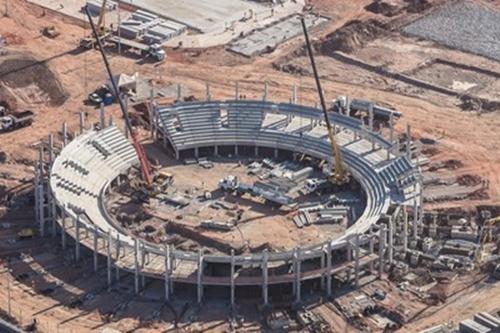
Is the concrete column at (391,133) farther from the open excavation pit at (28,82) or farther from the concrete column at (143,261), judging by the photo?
the open excavation pit at (28,82)

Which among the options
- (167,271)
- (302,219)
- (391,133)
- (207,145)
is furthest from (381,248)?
(207,145)

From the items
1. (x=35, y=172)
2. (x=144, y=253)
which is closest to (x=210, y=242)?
(x=144, y=253)

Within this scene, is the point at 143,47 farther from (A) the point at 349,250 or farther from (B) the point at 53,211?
(A) the point at 349,250

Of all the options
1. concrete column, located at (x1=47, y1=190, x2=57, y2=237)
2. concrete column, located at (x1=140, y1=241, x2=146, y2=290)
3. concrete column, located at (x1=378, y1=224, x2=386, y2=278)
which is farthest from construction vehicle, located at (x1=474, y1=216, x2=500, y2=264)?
concrete column, located at (x1=47, y1=190, x2=57, y2=237)

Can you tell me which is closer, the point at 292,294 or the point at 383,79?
the point at 292,294

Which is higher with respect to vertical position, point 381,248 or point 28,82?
point 28,82

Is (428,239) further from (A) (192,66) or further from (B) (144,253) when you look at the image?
(A) (192,66)

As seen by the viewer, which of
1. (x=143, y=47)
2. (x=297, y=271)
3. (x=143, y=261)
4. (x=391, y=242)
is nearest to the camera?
(x=297, y=271)
